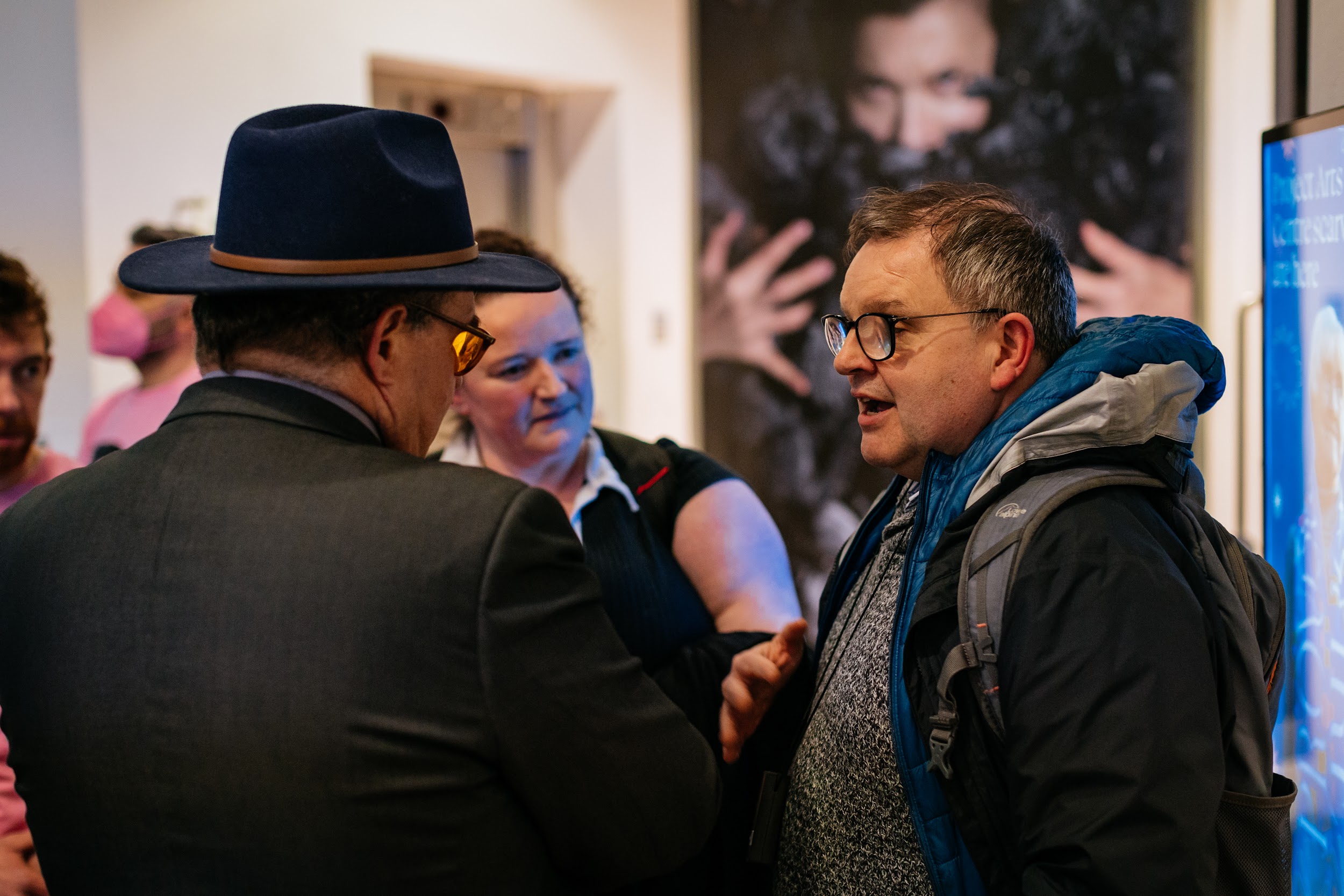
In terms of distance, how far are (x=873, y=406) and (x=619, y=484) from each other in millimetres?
670

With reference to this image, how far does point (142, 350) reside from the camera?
3.19 metres

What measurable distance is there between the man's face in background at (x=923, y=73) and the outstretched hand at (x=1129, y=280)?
0.65 meters

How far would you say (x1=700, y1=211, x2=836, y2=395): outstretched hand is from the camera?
4.64m

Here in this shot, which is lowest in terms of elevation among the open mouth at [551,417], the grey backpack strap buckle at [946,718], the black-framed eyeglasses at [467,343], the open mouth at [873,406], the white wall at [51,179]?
the grey backpack strap buckle at [946,718]

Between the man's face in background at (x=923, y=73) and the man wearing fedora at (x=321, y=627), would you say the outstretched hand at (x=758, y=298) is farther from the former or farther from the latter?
the man wearing fedora at (x=321, y=627)

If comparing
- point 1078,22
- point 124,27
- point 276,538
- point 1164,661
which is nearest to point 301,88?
point 124,27

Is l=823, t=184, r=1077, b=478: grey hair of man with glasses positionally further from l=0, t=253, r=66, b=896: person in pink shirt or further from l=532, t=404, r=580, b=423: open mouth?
l=0, t=253, r=66, b=896: person in pink shirt

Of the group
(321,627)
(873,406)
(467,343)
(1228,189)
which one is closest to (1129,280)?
(1228,189)

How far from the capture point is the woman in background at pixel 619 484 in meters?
2.02

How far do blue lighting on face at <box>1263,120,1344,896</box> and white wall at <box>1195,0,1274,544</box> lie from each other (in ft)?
7.92

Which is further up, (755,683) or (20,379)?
(20,379)

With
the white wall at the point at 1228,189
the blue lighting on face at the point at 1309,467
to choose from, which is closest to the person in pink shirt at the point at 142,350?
the blue lighting on face at the point at 1309,467

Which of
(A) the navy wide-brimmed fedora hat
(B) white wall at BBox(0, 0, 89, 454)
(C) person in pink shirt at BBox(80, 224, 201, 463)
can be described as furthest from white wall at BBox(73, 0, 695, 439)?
(A) the navy wide-brimmed fedora hat

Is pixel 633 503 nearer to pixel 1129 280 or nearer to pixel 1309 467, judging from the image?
pixel 1309 467
